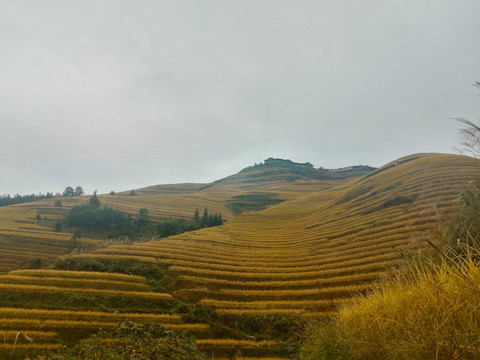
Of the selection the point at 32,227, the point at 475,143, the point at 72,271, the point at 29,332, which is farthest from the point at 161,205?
the point at 475,143

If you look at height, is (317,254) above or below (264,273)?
above

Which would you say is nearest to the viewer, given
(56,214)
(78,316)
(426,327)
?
(426,327)

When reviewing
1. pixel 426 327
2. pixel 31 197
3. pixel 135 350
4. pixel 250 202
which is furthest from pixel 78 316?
pixel 31 197

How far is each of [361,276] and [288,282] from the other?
4836 millimetres

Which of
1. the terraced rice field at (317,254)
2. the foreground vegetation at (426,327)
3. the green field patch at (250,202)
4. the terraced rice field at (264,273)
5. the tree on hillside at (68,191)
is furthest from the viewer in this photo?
the tree on hillside at (68,191)

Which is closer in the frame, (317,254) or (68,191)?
(317,254)

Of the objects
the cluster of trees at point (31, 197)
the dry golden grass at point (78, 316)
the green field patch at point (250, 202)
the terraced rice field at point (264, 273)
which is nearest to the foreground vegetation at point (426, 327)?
the terraced rice field at point (264, 273)

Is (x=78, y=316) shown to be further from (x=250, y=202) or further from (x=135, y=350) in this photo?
(x=250, y=202)

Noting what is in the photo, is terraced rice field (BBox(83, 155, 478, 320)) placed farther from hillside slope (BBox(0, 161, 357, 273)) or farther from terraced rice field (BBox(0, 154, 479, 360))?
hillside slope (BBox(0, 161, 357, 273))

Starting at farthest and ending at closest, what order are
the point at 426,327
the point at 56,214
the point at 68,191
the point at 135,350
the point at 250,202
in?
the point at 68,191 → the point at 250,202 → the point at 56,214 → the point at 135,350 → the point at 426,327

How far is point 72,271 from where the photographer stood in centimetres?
1781

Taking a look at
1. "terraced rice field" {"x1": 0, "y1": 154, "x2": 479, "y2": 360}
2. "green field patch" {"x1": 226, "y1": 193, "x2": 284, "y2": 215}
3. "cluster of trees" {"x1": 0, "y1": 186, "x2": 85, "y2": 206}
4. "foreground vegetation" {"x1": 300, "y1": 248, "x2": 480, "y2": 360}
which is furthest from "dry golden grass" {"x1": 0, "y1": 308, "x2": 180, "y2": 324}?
"cluster of trees" {"x1": 0, "y1": 186, "x2": 85, "y2": 206}

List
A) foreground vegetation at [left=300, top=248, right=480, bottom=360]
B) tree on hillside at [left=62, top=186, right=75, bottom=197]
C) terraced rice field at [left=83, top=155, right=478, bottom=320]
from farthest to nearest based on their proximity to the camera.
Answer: tree on hillside at [left=62, top=186, right=75, bottom=197], terraced rice field at [left=83, top=155, right=478, bottom=320], foreground vegetation at [left=300, top=248, right=480, bottom=360]

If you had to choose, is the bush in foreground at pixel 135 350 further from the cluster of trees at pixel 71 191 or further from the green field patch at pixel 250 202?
the cluster of trees at pixel 71 191
